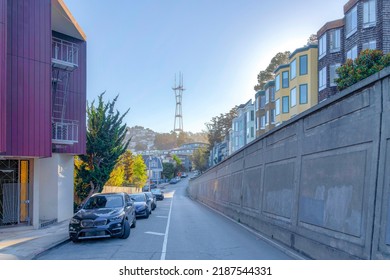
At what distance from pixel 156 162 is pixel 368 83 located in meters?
76.8

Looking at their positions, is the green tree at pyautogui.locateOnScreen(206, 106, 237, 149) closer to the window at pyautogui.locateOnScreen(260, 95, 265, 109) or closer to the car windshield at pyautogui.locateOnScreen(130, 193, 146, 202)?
the window at pyautogui.locateOnScreen(260, 95, 265, 109)

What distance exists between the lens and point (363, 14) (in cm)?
2575

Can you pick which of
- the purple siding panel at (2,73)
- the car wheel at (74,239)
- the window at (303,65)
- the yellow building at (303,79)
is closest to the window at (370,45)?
the yellow building at (303,79)

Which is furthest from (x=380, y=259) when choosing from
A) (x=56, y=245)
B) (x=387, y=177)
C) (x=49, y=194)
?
(x=49, y=194)

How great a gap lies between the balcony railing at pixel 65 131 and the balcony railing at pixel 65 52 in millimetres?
2792

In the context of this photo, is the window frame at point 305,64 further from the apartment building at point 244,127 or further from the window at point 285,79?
the apartment building at point 244,127

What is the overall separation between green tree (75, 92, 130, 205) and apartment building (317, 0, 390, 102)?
49.0 feet

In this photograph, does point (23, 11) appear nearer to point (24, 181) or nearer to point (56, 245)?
point (24, 181)

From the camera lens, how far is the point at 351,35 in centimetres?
2722

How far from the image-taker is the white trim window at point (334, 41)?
2984cm

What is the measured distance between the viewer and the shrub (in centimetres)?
1781

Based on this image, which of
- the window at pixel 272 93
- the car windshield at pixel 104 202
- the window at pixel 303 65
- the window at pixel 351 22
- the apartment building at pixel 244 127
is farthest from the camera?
the apartment building at pixel 244 127

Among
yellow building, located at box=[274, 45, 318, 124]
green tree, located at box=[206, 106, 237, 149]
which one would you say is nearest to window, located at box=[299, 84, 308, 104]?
yellow building, located at box=[274, 45, 318, 124]

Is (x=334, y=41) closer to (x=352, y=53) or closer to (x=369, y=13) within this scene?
(x=352, y=53)
